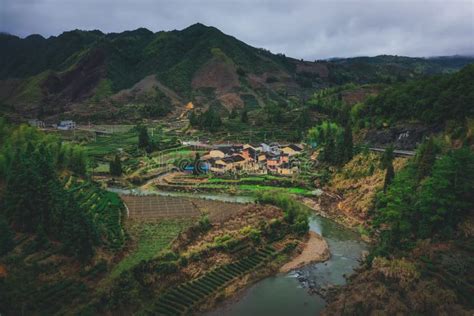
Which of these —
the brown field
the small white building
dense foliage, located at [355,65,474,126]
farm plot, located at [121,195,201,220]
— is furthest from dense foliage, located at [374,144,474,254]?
the small white building

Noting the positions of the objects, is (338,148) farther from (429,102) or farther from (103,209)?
(103,209)

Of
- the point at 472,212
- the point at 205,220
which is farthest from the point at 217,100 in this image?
the point at 472,212

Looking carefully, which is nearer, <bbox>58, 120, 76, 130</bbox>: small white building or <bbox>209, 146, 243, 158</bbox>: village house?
<bbox>209, 146, 243, 158</bbox>: village house

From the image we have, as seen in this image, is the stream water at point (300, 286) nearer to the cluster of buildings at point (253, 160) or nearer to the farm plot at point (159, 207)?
the farm plot at point (159, 207)

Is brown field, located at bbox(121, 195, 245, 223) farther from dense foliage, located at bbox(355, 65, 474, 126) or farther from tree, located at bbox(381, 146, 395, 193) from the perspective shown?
dense foliage, located at bbox(355, 65, 474, 126)

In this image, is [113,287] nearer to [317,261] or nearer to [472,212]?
[317,261]
